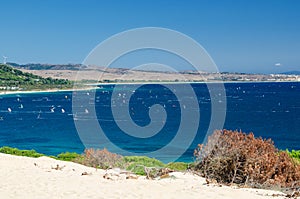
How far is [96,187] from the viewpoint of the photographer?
11500 millimetres

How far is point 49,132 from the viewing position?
204 ft

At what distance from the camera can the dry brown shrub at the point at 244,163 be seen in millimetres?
14023

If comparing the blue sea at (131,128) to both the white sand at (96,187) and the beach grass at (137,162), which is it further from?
the white sand at (96,187)

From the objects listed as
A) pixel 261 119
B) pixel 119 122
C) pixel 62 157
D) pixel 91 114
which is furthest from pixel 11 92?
pixel 62 157

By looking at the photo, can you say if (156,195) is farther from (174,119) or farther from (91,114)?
(91,114)

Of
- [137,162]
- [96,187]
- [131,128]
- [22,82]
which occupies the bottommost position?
[131,128]

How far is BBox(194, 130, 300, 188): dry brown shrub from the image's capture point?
46.0 feet

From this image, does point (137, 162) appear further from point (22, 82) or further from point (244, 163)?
point (22, 82)

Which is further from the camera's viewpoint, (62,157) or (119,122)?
(119,122)

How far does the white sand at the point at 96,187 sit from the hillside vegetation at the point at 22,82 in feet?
491

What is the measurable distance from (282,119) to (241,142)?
63306mm

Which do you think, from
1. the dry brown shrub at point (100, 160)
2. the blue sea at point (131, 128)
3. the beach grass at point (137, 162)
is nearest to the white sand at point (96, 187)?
the dry brown shrub at point (100, 160)

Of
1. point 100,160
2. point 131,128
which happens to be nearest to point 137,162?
point 100,160

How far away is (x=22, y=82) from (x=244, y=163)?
6397 inches
